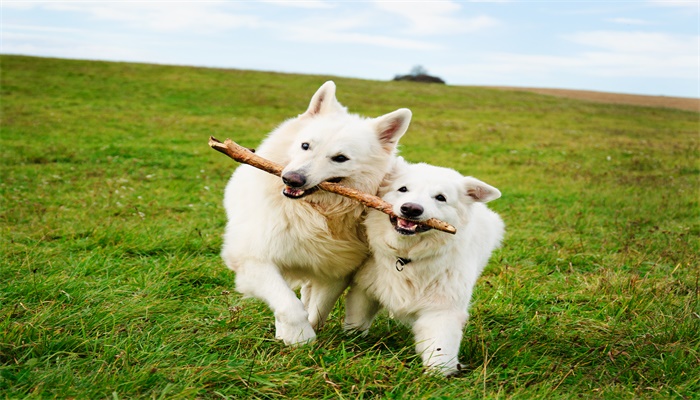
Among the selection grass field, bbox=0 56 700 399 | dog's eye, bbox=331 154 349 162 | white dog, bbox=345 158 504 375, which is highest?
dog's eye, bbox=331 154 349 162

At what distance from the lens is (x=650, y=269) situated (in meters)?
6.52

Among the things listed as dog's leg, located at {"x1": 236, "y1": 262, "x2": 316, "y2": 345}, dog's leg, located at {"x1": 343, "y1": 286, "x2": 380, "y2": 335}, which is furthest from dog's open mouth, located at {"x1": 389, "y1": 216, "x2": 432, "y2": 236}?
dog's leg, located at {"x1": 236, "y1": 262, "x2": 316, "y2": 345}

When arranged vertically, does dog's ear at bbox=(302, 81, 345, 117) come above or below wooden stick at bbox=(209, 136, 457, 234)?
above

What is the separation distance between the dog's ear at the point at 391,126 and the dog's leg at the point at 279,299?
1.28 m

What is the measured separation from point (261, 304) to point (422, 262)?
141 cm

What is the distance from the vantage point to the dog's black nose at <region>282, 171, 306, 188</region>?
13.0 ft

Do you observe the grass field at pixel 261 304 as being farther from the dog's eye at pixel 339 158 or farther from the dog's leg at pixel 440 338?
the dog's eye at pixel 339 158

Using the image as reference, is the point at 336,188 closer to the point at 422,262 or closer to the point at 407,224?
the point at 407,224

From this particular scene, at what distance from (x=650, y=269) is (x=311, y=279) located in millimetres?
4050

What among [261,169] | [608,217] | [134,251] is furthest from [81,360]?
[608,217]

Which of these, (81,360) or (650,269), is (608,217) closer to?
(650,269)

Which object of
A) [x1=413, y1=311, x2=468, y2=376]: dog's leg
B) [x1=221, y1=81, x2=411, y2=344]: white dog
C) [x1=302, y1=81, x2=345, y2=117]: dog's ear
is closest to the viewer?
[x1=413, y1=311, x2=468, y2=376]: dog's leg

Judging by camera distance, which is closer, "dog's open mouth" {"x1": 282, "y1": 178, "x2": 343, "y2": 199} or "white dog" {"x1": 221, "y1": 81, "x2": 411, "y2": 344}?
"dog's open mouth" {"x1": 282, "y1": 178, "x2": 343, "y2": 199}

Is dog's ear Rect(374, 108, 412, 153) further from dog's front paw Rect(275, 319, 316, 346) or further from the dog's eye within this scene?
dog's front paw Rect(275, 319, 316, 346)
